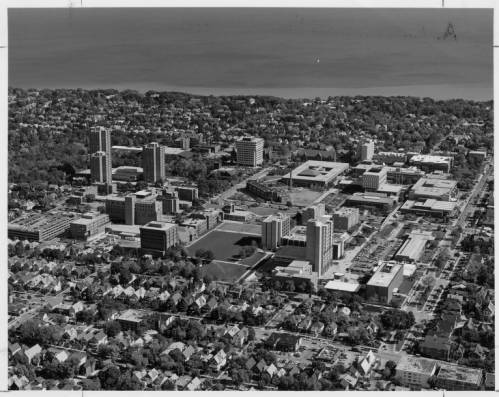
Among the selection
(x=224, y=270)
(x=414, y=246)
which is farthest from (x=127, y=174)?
(x=414, y=246)

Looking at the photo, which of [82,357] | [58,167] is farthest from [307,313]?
[58,167]

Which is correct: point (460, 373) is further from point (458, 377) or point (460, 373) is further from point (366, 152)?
point (366, 152)

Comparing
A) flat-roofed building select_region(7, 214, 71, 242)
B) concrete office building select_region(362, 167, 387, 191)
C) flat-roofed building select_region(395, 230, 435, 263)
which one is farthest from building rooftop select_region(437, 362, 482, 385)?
concrete office building select_region(362, 167, 387, 191)

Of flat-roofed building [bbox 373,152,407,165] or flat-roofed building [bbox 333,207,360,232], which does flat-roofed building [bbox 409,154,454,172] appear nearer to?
flat-roofed building [bbox 373,152,407,165]

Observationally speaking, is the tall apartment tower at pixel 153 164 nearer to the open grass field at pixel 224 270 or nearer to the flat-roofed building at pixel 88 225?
the flat-roofed building at pixel 88 225

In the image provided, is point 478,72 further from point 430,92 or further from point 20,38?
point 430,92

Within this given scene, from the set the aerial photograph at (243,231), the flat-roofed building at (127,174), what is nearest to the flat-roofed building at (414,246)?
the aerial photograph at (243,231)
